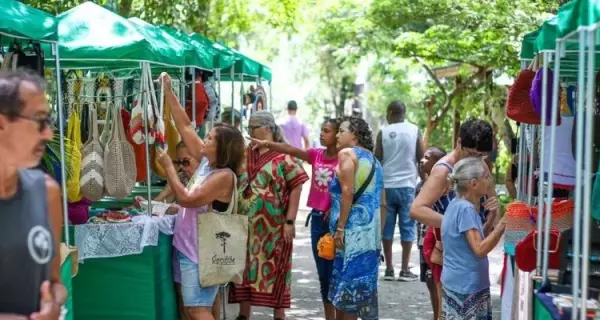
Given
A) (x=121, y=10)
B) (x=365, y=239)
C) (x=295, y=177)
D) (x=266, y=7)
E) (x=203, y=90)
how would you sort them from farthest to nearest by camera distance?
(x=266, y=7)
(x=121, y=10)
(x=203, y=90)
(x=295, y=177)
(x=365, y=239)

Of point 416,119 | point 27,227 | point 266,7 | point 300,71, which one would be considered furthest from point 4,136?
point 300,71

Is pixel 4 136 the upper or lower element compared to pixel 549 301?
→ upper

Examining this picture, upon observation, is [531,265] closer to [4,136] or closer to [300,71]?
[4,136]

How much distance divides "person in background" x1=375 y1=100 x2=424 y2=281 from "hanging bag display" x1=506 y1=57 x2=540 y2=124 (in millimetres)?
4459

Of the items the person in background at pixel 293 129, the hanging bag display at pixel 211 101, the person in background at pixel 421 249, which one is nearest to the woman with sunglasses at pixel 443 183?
the person in background at pixel 421 249

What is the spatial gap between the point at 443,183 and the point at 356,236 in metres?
0.87

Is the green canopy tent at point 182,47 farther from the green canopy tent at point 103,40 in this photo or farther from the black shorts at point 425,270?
the black shorts at point 425,270

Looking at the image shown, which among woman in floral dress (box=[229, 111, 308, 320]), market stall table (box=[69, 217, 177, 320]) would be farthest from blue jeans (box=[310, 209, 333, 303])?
market stall table (box=[69, 217, 177, 320])

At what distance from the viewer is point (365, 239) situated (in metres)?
6.66

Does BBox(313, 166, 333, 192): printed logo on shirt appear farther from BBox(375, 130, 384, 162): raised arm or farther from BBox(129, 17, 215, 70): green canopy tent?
BBox(375, 130, 384, 162): raised arm

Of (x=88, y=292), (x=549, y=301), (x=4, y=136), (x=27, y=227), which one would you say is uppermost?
(x=4, y=136)

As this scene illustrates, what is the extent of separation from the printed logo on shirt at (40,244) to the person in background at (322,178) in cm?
449

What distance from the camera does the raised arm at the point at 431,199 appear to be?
5887 millimetres

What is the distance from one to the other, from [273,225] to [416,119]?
2234 centimetres
